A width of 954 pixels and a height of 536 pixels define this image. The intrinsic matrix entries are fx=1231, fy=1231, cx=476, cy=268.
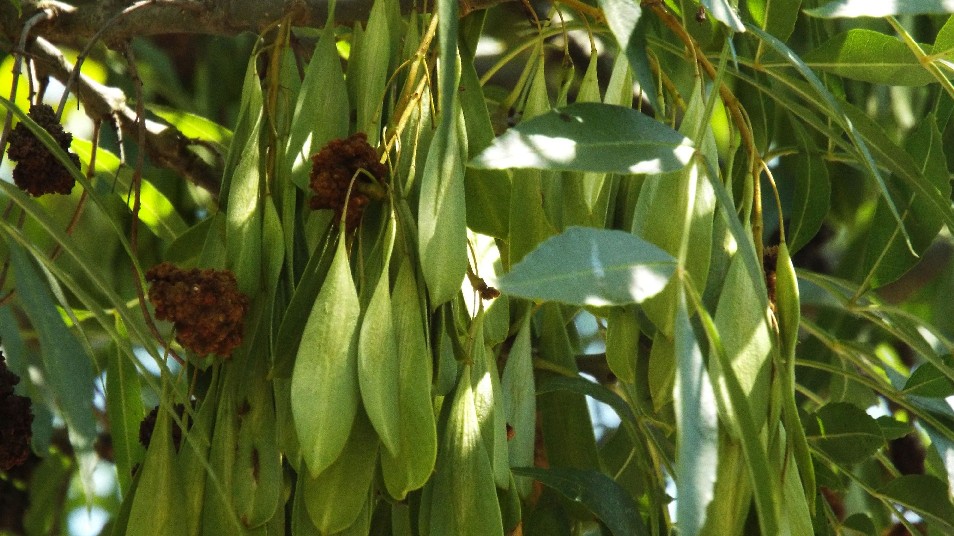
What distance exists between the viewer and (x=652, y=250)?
0.53 metres

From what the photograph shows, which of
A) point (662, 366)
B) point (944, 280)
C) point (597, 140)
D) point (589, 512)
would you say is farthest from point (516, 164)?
point (944, 280)

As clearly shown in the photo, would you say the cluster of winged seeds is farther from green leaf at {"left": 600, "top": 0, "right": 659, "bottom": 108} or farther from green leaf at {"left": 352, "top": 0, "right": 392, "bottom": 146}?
green leaf at {"left": 600, "top": 0, "right": 659, "bottom": 108}

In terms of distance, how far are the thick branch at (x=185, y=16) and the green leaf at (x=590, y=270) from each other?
0.85 feet

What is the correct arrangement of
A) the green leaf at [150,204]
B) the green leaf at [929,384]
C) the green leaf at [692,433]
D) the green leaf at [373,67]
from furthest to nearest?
the green leaf at [150,204]
the green leaf at [929,384]
the green leaf at [373,67]
the green leaf at [692,433]

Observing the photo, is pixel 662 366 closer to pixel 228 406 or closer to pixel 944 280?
pixel 228 406

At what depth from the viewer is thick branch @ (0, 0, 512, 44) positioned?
794 millimetres

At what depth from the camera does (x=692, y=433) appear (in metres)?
0.49

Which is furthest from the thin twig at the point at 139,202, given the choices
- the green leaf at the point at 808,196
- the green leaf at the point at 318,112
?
the green leaf at the point at 808,196

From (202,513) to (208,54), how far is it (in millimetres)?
1091

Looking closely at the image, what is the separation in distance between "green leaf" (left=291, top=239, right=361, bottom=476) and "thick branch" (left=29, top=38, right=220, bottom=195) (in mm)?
465

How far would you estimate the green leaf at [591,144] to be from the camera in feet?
1.81

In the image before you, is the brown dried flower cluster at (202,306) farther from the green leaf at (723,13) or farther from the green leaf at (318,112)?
the green leaf at (723,13)

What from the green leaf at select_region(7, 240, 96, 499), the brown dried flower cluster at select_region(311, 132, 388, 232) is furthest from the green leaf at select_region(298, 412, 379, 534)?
the green leaf at select_region(7, 240, 96, 499)

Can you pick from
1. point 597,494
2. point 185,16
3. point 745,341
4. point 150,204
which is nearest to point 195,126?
point 150,204
